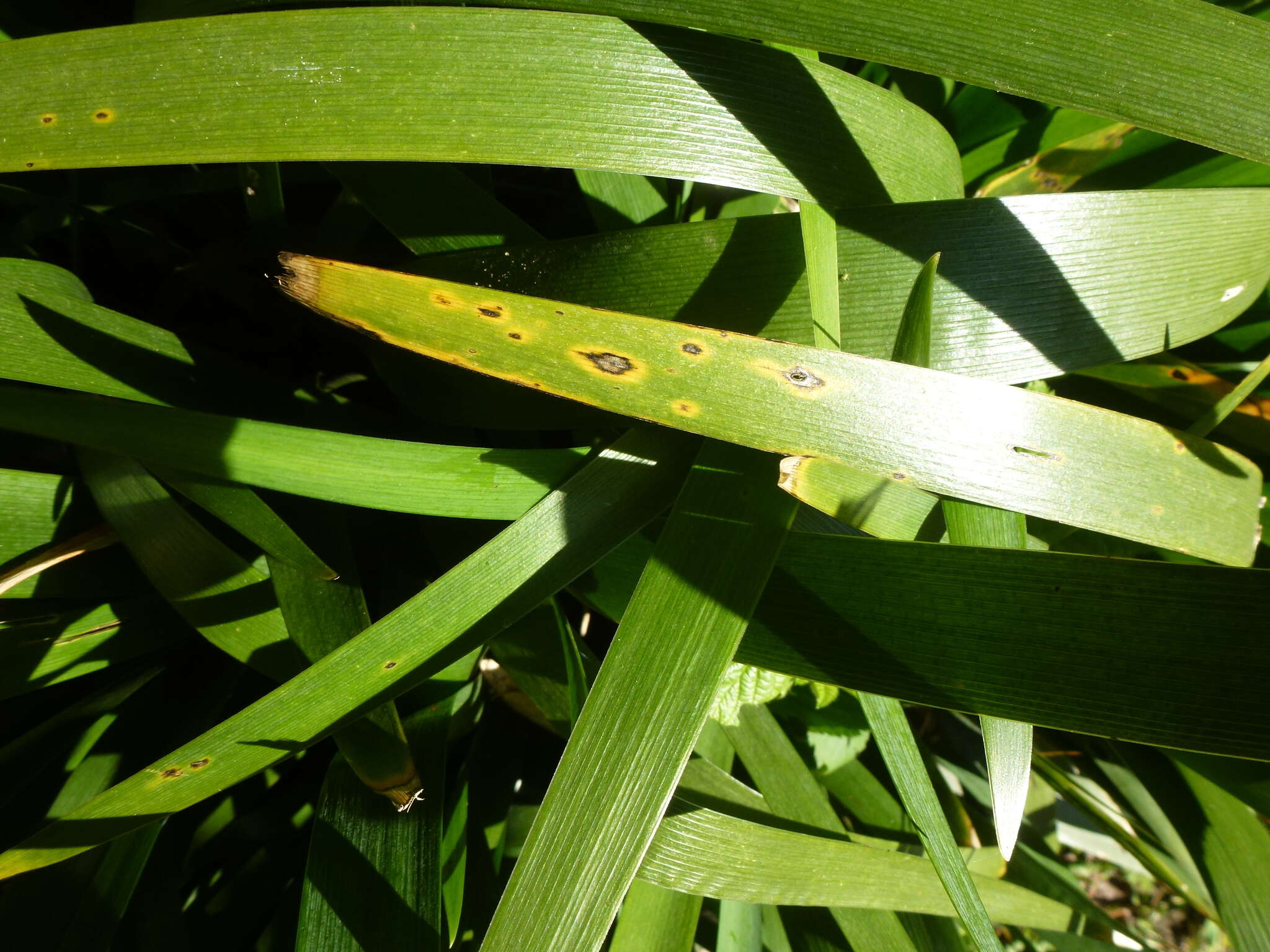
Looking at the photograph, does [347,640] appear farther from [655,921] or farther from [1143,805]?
[1143,805]

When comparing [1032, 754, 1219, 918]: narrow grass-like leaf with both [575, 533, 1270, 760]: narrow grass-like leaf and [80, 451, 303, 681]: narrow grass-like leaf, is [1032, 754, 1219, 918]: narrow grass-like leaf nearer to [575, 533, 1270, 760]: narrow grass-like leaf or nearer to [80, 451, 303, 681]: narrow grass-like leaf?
[575, 533, 1270, 760]: narrow grass-like leaf

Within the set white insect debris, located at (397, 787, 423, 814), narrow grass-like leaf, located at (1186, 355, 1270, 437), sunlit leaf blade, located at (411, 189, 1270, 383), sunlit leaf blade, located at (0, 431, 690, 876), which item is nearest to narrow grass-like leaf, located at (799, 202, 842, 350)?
sunlit leaf blade, located at (411, 189, 1270, 383)

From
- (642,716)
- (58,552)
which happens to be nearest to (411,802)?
(642,716)

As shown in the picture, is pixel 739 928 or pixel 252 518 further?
pixel 739 928

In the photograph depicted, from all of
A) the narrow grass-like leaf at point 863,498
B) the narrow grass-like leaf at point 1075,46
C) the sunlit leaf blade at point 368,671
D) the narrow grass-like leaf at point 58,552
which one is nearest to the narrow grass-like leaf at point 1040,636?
the narrow grass-like leaf at point 863,498

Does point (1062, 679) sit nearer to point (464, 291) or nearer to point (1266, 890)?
point (464, 291)

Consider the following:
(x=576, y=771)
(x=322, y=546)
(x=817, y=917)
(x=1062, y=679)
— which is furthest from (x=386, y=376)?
(x=817, y=917)
